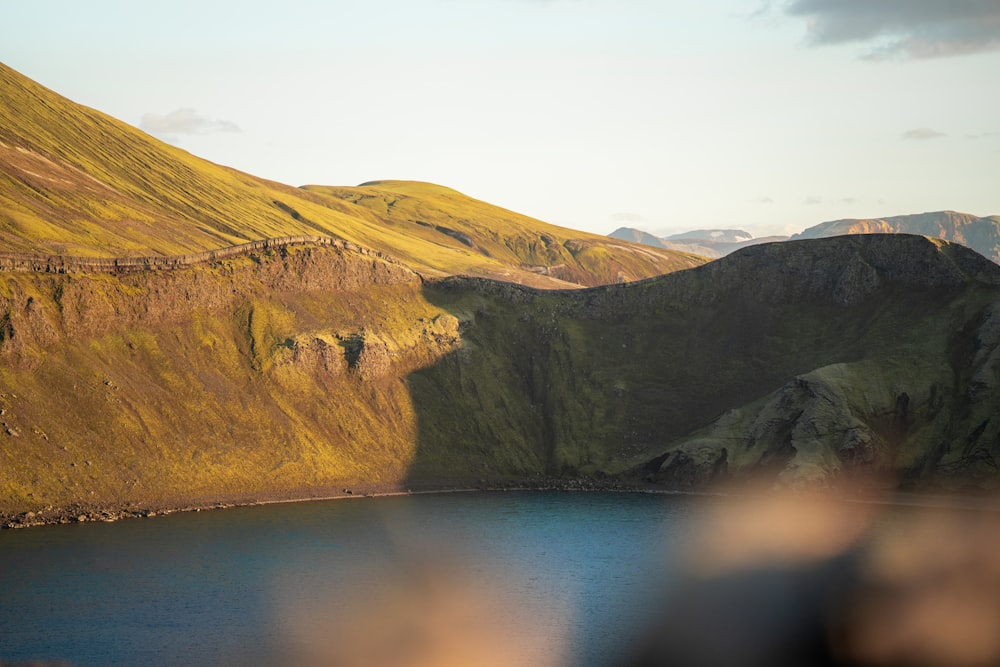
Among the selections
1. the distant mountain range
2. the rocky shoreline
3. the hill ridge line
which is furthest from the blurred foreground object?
the hill ridge line

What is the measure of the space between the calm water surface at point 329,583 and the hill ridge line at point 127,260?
151ft

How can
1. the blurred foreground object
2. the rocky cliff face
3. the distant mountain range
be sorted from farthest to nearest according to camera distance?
the rocky cliff face, the distant mountain range, the blurred foreground object

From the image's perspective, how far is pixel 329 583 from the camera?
10406cm

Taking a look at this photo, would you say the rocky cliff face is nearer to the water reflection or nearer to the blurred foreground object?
the water reflection

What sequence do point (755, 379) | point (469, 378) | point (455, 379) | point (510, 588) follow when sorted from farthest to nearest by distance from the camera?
point (469, 378) < point (455, 379) < point (755, 379) < point (510, 588)

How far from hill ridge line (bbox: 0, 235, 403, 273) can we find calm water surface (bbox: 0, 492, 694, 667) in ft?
151

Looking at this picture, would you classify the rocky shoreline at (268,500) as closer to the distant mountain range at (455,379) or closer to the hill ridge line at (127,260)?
the distant mountain range at (455,379)

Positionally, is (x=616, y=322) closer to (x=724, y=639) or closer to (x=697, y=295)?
(x=697, y=295)

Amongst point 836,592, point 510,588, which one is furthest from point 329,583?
point 836,592

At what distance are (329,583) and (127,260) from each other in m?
79.3

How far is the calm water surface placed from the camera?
3374 inches

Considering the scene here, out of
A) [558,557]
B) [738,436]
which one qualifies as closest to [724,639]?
[558,557]

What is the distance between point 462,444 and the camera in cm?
16888

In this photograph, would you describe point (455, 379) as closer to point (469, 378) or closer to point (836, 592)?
point (469, 378)
